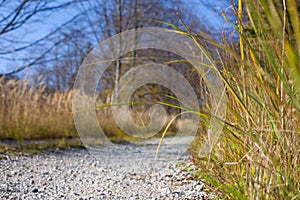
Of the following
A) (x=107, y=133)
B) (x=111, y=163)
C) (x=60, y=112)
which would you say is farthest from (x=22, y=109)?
(x=111, y=163)

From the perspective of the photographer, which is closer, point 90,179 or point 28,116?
point 90,179

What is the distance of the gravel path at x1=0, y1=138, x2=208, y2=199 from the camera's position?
133 centimetres

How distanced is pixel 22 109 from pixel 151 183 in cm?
266

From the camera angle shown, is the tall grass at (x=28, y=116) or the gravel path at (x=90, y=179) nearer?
the gravel path at (x=90, y=179)

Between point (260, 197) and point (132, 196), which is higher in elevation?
point (260, 197)

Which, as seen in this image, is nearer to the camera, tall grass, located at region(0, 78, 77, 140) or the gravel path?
the gravel path

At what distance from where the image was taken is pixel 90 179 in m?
1.72

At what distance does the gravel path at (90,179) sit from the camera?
1.33 metres

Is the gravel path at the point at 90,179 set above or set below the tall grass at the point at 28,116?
below

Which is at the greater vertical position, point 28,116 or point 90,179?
point 28,116

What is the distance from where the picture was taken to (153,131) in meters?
5.47

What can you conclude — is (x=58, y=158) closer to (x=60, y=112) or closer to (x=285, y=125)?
(x=60, y=112)

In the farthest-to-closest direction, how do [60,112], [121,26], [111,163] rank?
1. [121,26]
2. [60,112]
3. [111,163]

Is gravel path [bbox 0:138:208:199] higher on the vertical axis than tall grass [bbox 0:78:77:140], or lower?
lower
